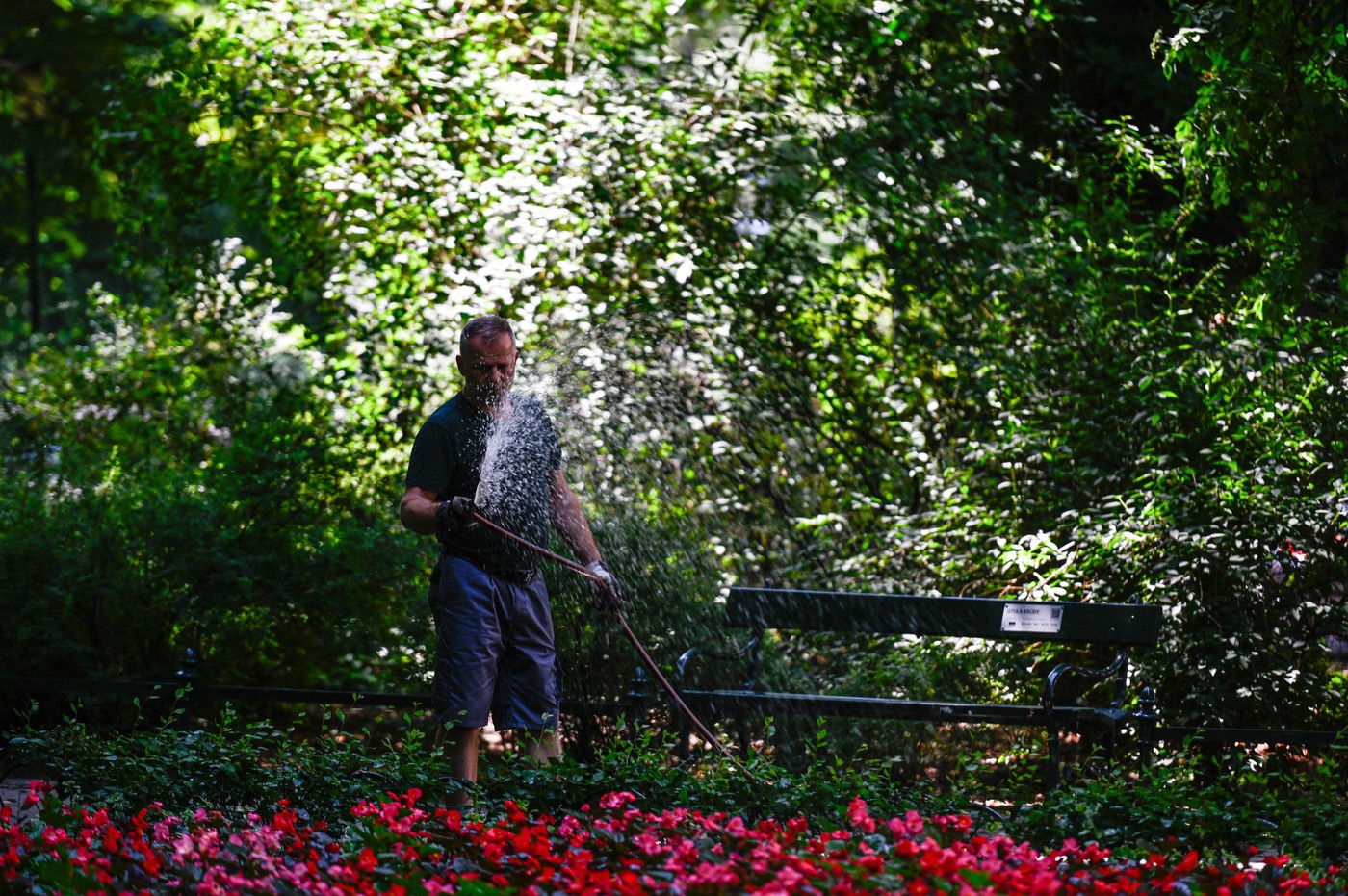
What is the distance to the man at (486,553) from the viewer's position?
4.39 meters

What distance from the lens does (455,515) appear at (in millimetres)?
4270

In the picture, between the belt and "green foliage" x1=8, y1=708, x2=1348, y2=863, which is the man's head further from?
"green foliage" x1=8, y1=708, x2=1348, y2=863

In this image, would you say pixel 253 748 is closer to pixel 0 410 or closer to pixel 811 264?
pixel 811 264

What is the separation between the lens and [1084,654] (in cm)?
653

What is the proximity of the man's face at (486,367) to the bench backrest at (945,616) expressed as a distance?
1.56 m

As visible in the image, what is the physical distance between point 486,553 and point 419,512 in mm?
262

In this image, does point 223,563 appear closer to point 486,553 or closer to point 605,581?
point 486,553

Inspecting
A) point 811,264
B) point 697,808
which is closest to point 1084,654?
point 811,264

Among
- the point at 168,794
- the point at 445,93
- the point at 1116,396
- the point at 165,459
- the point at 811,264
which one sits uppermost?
the point at 445,93

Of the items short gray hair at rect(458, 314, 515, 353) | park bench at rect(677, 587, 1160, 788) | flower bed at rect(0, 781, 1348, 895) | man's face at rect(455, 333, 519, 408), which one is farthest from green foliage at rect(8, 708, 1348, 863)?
short gray hair at rect(458, 314, 515, 353)

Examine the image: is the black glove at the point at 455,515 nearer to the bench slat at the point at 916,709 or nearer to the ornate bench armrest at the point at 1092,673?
the bench slat at the point at 916,709

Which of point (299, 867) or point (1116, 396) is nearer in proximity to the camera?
point (299, 867)

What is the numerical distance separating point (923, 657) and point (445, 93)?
4002mm

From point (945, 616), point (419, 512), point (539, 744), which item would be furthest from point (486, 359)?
point (945, 616)
